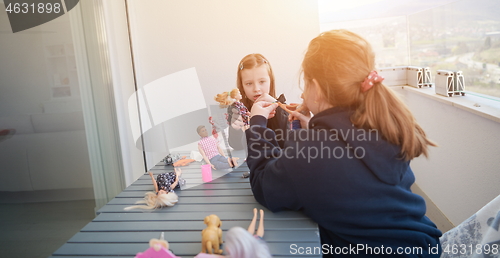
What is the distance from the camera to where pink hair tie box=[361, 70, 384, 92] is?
3.40 feet

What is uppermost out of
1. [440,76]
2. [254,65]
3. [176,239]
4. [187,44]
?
[187,44]

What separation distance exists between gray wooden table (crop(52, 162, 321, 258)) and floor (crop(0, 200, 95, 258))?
2.04 feet

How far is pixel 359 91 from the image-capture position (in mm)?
1071

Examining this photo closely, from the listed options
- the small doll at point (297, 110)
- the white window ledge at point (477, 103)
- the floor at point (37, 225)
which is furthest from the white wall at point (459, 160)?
the floor at point (37, 225)

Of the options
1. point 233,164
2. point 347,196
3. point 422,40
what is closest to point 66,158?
point 233,164

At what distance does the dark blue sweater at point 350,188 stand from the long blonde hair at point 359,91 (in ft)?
0.11

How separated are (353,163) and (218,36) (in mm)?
2068

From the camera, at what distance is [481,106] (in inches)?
70.4

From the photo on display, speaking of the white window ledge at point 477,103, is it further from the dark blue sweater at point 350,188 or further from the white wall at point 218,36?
the white wall at point 218,36

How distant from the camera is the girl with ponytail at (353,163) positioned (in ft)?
3.27

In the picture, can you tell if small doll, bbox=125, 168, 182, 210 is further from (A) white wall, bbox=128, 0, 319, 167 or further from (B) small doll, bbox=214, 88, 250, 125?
(A) white wall, bbox=128, 0, 319, 167

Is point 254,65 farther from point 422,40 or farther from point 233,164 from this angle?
point 422,40

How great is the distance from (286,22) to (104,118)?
A: 58.1 inches

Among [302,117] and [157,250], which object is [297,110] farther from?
[157,250]
